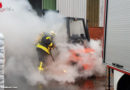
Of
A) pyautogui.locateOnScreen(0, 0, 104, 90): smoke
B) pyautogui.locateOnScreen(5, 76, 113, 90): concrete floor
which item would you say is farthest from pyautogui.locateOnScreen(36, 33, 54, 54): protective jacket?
pyautogui.locateOnScreen(5, 76, 113, 90): concrete floor

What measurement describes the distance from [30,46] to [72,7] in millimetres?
6295

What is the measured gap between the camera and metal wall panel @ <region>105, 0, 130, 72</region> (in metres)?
3.01

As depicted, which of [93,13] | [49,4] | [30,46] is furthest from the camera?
[93,13]

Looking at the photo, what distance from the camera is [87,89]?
5191 mm

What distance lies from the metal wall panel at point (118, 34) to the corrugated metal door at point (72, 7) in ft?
30.1

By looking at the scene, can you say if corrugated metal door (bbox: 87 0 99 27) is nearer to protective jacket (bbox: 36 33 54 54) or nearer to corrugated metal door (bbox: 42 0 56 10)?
corrugated metal door (bbox: 42 0 56 10)

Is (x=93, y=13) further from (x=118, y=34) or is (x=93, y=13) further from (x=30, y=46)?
(x=118, y=34)

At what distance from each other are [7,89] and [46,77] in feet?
5.02

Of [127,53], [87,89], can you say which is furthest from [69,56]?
[127,53]

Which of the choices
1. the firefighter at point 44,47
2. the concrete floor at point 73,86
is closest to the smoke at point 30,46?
the firefighter at point 44,47

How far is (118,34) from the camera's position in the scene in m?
3.27

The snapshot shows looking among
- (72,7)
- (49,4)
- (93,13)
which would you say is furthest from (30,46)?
(93,13)

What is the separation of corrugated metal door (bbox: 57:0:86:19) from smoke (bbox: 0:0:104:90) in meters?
4.93

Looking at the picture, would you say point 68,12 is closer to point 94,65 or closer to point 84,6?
point 84,6
